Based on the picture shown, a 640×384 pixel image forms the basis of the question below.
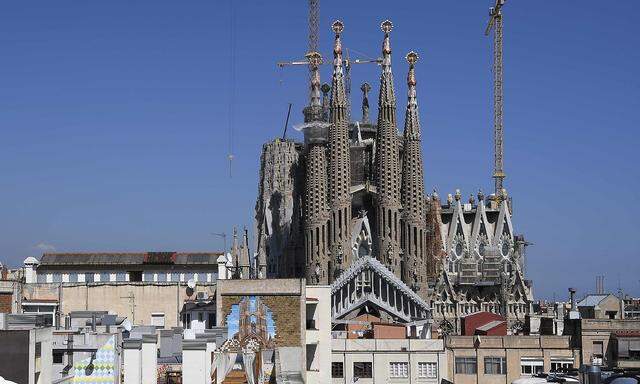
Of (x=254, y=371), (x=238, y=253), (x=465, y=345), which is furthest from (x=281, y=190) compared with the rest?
(x=254, y=371)

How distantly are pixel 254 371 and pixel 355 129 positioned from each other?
7879cm

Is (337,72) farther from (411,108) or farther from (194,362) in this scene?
(194,362)

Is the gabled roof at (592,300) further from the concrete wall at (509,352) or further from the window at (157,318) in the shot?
the window at (157,318)

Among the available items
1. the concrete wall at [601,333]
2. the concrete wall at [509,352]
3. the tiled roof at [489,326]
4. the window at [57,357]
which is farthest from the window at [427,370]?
the window at [57,357]

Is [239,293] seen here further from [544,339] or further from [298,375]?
[544,339]

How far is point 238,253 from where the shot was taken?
390 feet

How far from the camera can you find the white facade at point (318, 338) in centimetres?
5344

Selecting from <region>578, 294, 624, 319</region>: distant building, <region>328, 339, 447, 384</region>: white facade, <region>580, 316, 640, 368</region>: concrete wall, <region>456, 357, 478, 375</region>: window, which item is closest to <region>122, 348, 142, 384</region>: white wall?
<region>328, 339, 447, 384</region>: white facade

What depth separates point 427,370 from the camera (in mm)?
56469

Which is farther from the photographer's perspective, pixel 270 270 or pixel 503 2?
pixel 503 2

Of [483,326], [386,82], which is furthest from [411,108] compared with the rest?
[483,326]

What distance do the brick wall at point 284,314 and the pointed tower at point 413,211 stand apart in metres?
52.9

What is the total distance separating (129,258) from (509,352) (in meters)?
31.5

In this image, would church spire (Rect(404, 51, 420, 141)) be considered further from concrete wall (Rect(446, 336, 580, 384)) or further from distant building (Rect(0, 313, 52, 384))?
distant building (Rect(0, 313, 52, 384))
